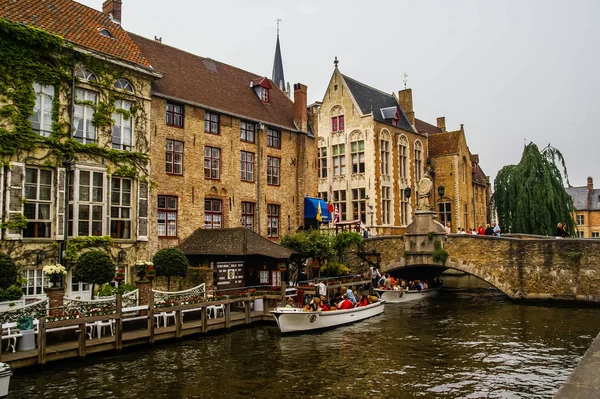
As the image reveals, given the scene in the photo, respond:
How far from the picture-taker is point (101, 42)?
20844mm

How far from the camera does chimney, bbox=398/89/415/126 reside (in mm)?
44156

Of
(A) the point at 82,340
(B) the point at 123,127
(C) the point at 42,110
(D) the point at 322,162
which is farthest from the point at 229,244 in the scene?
(D) the point at 322,162

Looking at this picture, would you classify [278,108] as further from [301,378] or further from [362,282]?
[301,378]

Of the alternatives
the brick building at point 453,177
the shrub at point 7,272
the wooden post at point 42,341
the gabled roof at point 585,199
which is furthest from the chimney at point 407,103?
the wooden post at point 42,341

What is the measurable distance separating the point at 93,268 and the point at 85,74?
7.88 m

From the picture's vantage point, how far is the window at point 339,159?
39594mm

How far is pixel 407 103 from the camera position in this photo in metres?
44.7

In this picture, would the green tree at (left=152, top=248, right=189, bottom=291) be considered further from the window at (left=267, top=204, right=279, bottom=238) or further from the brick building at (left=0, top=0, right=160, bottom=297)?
the window at (left=267, top=204, right=279, bottom=238)

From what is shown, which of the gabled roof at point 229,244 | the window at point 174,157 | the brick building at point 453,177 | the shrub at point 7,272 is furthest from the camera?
the brick building at point 453,177

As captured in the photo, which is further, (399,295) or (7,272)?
(399,295)

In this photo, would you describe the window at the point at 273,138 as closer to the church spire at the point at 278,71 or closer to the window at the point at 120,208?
the window at the point at 120,208

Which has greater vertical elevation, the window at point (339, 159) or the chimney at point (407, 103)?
the chimney at point (407, 103)

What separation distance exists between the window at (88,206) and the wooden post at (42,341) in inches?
247

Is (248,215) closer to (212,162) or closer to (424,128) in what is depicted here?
(212,162)
